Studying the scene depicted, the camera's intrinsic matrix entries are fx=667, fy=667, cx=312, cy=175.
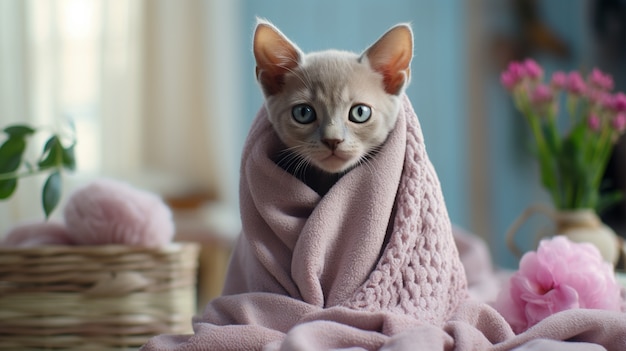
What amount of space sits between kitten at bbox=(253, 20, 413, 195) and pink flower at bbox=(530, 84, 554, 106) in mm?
660

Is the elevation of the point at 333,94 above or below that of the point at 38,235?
above

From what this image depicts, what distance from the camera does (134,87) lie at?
2662mm

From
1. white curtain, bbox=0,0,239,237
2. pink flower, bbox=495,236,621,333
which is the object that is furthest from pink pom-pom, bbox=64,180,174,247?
white curtain, bbox=0,0,239,237

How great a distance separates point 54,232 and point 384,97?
2.10 feet

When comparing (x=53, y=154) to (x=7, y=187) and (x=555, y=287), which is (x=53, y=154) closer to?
(x=7, y=187)

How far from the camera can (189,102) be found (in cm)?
274

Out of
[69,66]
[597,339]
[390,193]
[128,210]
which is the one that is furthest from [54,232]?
[69,66]

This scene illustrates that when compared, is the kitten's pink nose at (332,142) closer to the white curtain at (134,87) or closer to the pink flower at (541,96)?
the pink flower at (541,96)

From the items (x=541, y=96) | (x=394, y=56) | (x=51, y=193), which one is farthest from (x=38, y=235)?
(x=541, y=96)

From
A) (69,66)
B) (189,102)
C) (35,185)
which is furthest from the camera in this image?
(189,102)

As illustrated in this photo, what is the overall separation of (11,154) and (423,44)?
81.8 inches

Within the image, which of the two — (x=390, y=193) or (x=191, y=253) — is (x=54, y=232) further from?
(x=390, y=193)

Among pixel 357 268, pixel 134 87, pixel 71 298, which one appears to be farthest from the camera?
pixel 134 87

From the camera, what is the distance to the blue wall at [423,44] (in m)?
2.79
